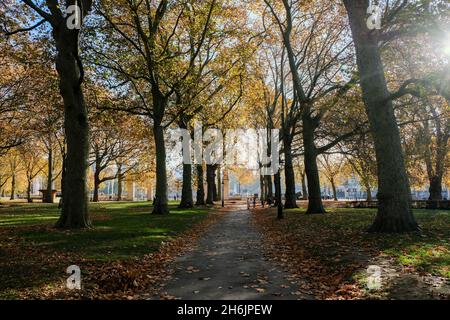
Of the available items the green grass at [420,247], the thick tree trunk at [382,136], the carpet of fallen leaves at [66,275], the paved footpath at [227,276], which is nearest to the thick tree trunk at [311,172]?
the green grass at [420,247]

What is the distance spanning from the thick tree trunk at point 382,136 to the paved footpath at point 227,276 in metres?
4.41

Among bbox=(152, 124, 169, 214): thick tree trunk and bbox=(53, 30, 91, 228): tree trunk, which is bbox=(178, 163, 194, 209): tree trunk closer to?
bbox=(152, 124, 169, 214): thick tree trunk

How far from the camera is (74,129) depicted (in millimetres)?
13484

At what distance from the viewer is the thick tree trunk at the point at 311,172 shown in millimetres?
21516

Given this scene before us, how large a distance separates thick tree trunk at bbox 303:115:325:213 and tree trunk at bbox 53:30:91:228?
13.4 m

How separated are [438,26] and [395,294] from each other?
8688mm

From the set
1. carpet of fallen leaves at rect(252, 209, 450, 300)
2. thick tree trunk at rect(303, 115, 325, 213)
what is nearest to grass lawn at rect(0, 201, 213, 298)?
carpet of fallen leaves at rect(252, 209, 450, 300)

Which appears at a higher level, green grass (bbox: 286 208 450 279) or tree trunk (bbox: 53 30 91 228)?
tree trunk (bbox: 53 30 91 228)

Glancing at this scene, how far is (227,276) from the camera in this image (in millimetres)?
7426

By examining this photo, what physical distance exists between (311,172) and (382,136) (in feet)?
35.2

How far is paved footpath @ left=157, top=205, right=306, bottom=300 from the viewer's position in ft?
20.2

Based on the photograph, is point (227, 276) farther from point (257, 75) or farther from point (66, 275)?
point (257, 75)

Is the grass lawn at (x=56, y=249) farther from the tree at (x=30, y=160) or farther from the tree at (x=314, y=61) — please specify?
the tree at (x=30, y=160)
